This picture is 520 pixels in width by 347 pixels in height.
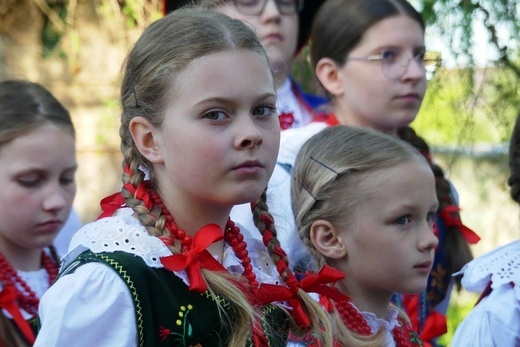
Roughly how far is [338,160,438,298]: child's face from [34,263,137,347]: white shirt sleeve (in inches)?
31.4

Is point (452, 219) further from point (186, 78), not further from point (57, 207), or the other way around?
point (186, 78)

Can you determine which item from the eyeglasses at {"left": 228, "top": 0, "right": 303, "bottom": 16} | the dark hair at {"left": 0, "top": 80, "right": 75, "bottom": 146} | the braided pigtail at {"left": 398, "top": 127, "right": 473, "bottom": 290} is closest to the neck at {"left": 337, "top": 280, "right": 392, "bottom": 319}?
the braided pigtail at {"left": 398, "top": 127, "right": 473, "bottom": 290}

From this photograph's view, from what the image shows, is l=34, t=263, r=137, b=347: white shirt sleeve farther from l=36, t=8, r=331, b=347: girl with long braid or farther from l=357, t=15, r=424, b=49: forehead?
l=357, t=15, r=424, b=49: forehead

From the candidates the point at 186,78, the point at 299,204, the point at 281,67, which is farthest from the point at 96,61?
the point at 186,78

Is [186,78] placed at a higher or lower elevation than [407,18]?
higher

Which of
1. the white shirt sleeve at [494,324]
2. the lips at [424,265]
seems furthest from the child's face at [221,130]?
the white shirt sleeve at [494,324]

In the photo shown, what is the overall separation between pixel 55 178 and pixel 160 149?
44.3 inches

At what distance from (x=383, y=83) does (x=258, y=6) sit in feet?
1.61

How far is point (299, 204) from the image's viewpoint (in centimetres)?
267

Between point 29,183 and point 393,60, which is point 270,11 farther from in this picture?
point 29,183

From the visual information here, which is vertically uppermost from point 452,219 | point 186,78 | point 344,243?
point 186,78

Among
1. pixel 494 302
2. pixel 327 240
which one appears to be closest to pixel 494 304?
pixel 494 302

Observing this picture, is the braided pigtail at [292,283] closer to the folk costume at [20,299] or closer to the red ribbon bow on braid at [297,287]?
the red ribbon bow on braid at [297,287]

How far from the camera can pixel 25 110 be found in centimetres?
318
